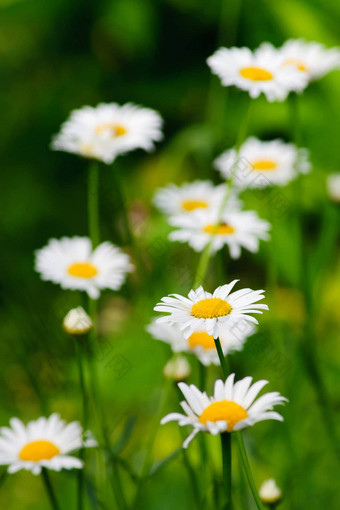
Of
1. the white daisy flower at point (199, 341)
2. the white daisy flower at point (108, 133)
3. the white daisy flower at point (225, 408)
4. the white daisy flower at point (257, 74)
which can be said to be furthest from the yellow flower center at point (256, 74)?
the white daisy flower at point (225, 408)

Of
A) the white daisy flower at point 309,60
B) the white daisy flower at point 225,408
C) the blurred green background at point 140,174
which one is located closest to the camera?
the white daisy flower at point 225,408

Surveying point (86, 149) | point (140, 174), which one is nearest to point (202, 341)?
point (86, 149)

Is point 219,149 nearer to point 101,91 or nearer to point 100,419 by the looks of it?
point 101,91

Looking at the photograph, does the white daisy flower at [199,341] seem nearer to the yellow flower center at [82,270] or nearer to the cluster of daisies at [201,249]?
the cluster of daisies at [201,249]

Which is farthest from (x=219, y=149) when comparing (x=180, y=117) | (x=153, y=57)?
(x=153, y=57)

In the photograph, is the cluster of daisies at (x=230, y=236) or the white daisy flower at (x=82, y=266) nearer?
the cluster of daisies at (x=230, y=236)

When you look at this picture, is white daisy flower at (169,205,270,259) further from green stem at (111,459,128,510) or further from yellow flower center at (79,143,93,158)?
green stem at (111,459,128,510)

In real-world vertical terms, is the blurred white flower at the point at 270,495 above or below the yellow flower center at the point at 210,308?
below
